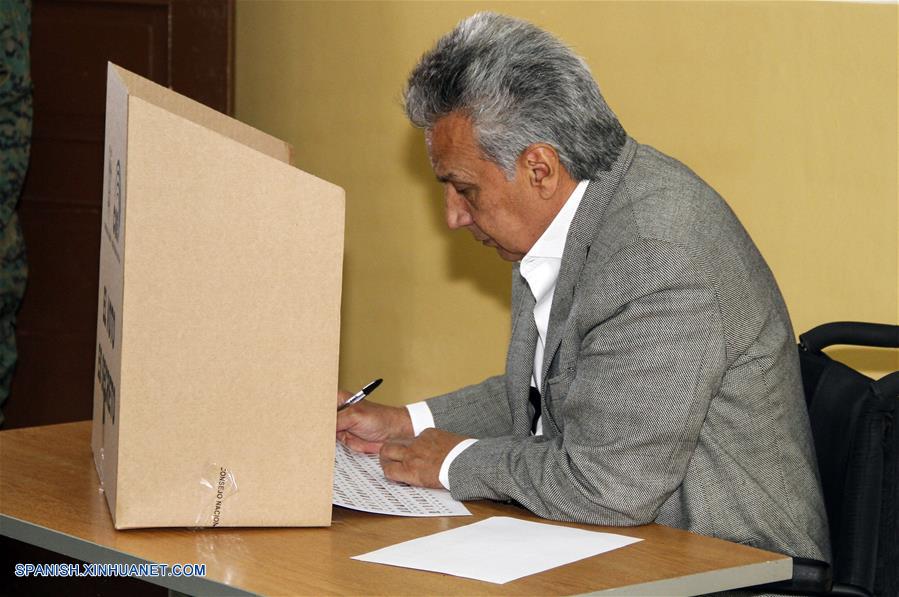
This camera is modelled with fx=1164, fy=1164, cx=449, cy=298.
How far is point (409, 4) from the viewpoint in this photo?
307cm

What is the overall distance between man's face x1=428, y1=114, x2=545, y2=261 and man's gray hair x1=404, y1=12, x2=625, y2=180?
1.0 inches

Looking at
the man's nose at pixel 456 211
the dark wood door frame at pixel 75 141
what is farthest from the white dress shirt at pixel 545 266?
the dark wood door frame at pixel 75 141

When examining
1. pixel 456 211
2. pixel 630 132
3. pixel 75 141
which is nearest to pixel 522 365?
pixel 456 211

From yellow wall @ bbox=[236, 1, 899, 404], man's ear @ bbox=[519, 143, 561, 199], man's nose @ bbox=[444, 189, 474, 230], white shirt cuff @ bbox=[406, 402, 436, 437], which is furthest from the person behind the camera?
yellow wall @ bbox=[236, 1, 899, 404]

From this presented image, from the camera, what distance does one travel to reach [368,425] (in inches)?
74.2

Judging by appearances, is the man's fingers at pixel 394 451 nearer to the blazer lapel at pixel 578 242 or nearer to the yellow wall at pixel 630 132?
the blazer lapel at pixel 578 242

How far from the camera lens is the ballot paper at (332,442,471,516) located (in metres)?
1.46

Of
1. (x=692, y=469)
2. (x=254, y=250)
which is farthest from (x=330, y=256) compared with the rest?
(x=692, y=469)

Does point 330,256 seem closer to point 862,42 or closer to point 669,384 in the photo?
point 669,384

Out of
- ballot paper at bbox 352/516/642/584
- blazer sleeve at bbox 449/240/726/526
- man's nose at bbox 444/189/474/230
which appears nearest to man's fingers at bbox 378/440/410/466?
blazer sleeve at bbox 449/240/726/526

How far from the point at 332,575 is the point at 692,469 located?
21.4 inches

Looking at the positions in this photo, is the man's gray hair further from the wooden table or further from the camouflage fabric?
the camouflage fabric

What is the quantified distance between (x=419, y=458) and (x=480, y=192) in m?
0.41

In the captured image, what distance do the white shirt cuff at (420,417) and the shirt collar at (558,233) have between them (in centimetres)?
33
